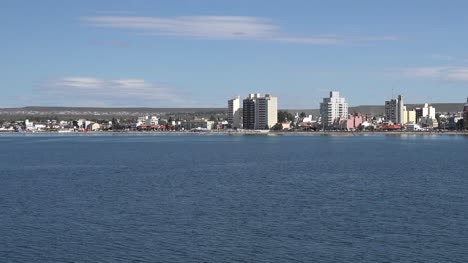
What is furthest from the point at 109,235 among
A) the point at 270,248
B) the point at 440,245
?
the point at 440,245

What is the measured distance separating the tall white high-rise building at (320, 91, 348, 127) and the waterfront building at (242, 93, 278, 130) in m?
13.8

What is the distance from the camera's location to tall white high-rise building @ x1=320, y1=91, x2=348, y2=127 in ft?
564

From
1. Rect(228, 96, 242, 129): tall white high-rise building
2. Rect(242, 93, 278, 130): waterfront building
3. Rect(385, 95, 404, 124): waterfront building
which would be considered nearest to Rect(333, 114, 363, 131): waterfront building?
Rect(242, 93, 278, 130): waterfront building

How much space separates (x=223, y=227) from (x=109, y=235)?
3.68m

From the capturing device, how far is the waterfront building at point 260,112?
163375mm

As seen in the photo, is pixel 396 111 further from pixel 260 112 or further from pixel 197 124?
pixel 197 124

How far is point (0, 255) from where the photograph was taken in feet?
61.7

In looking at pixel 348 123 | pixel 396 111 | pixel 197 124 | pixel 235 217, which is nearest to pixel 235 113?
pixel 197 124

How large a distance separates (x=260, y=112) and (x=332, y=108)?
1951 centimetres

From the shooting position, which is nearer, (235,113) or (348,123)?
(348,123)

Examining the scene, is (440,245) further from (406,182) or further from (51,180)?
(51,180)

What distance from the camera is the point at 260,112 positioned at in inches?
6486

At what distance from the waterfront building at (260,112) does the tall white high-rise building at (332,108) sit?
1379 centimetres

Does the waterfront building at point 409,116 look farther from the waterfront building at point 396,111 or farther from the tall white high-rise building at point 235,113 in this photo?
the tall white high-rise building at point 235,113
